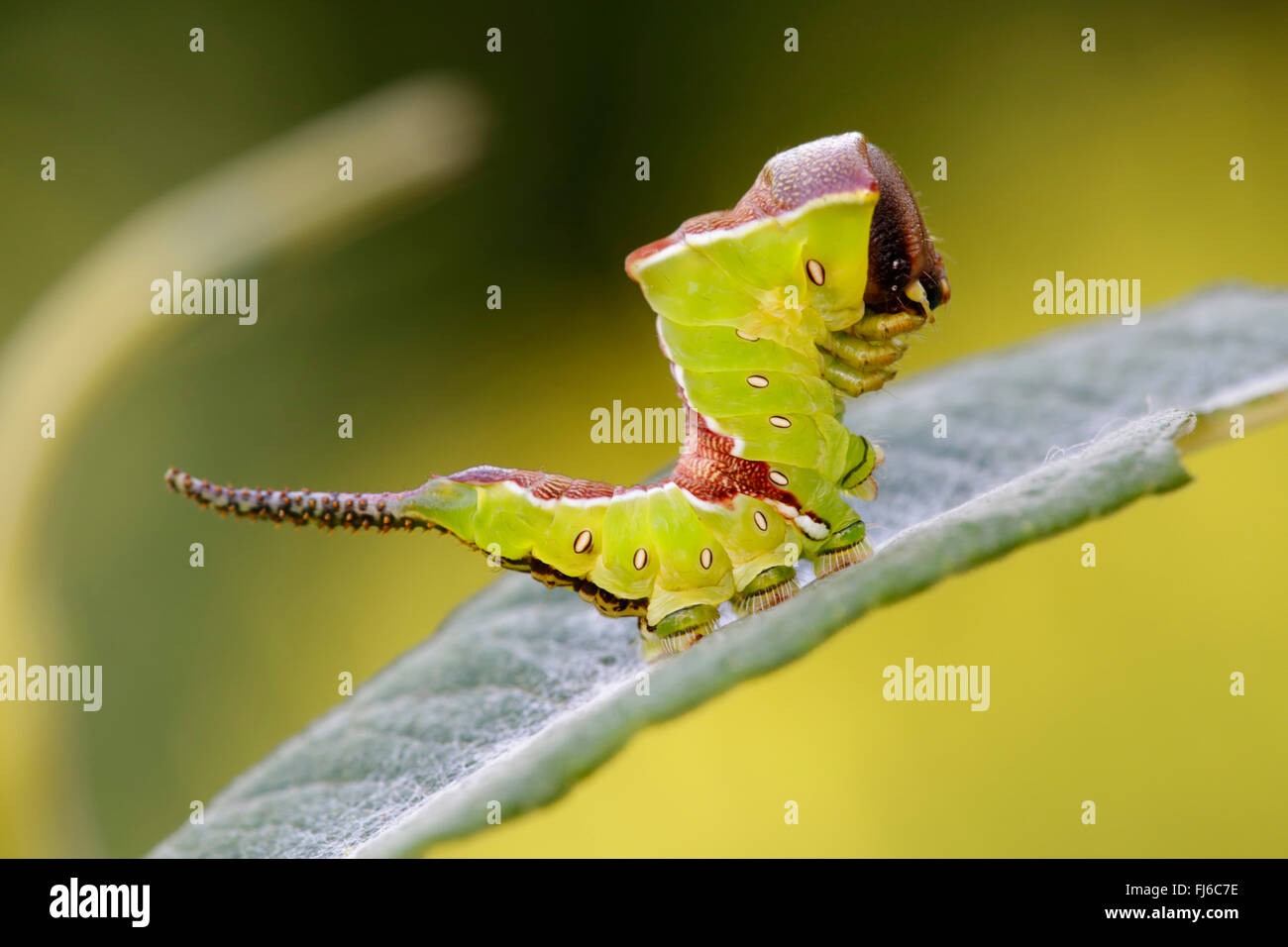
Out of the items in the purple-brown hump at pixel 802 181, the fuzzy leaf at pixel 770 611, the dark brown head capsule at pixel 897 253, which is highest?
the purple-brown hump at pixel 802 181

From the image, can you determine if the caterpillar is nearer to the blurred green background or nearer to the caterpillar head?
the caterpillar head

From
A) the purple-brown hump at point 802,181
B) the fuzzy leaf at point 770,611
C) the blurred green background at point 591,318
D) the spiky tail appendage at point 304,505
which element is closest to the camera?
the fuzzy leaf at point 770,611

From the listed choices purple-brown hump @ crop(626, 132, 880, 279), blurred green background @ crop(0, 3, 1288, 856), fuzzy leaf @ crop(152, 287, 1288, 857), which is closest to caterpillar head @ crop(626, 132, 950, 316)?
purple-brown hump @ crop(626, 132, 880, 279)

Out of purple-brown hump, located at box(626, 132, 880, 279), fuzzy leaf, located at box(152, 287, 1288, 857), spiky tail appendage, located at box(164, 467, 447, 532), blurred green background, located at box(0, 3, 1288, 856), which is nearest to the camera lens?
fuzzy leaf, located at box(152, 287, 1288, 857)

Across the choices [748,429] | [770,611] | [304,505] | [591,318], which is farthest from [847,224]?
[591,318]

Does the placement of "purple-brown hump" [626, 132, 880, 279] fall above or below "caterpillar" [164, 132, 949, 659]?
above

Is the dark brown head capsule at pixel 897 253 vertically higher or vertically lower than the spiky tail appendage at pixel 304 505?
higher

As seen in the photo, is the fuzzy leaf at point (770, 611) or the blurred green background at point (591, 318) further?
the blurred green background at point (591, 318)

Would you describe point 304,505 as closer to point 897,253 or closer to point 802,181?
point 802,181

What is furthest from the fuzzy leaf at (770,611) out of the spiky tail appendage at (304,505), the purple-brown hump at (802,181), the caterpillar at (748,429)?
the purple-brown hump at (802,181)

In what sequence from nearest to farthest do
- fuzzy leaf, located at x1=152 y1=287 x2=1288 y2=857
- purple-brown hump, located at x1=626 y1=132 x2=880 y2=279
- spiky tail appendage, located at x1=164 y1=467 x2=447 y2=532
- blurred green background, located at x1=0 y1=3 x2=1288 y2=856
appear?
fuzzy leaf, located at x1=152 y1=287 x2=1288 y2=857, spiky tail appendage, located at x1=164 y1=467 x2=447 y2=532, purple-brown hump, located at x1=626 y1=132 x2=880 y2=279, blurred green background, located at x1=0 y1=3 x2=1288 y2=856

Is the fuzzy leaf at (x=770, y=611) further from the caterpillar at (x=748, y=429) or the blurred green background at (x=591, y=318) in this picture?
the blurred green background at (x=591, y=318)
